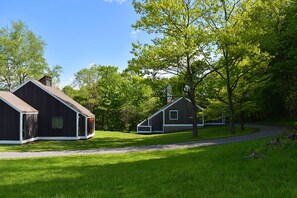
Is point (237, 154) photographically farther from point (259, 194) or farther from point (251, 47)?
point (251, 47)

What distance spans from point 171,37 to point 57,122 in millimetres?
13364

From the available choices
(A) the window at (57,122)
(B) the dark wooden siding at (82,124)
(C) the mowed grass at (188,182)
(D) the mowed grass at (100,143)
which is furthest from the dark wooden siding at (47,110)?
(C) the mowed grass at (188,182)

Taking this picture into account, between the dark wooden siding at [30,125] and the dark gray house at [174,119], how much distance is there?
1792 cm

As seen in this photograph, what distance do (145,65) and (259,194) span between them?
20.9 meters

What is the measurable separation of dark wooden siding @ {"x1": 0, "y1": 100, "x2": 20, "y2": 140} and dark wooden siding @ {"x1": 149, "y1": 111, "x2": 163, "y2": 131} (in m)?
21.6

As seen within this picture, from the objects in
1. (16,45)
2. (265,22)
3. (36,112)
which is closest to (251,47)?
(265,22)

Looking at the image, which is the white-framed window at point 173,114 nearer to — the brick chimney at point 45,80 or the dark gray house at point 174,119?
the dark gray house at point 174,119

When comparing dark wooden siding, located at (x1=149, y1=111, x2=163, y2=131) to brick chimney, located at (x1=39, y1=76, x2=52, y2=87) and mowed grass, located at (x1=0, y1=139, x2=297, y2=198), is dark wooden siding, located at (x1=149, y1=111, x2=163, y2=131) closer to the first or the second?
brick chimney, located at (x1=39, y1=76, x2=52, y2=87)

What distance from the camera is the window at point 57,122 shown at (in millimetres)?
30391

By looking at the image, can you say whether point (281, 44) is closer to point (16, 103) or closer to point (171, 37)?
point (171, 37)

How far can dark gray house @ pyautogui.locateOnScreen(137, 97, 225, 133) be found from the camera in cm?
4322

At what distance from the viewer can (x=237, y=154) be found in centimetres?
1082

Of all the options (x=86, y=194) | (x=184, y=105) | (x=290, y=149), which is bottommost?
(x=86, y=194)

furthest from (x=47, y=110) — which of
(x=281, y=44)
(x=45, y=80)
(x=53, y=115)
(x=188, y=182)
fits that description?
(x=188, y=182)
